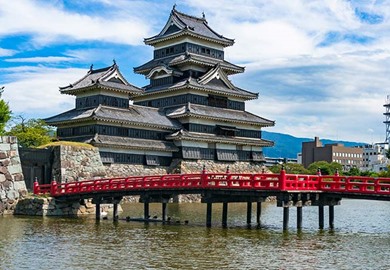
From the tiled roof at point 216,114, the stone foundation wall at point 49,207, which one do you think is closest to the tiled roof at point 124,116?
the tiled roof at point 216,114

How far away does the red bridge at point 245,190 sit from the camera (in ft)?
103

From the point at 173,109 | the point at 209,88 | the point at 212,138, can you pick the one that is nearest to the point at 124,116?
the point at 173,109

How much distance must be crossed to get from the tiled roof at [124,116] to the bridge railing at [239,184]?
15334 mm

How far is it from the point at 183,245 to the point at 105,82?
1372 inches

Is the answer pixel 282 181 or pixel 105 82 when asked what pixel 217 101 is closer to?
pixel 105 82

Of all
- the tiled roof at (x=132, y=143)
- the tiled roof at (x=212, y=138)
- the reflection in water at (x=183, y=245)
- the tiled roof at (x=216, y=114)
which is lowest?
the reflection in water at (x=183, y=245)

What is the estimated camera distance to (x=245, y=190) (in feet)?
106

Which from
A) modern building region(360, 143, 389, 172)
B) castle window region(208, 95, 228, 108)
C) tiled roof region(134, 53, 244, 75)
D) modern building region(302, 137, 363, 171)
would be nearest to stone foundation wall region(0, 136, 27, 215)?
tiled roof region(134, 53, 244, 75)

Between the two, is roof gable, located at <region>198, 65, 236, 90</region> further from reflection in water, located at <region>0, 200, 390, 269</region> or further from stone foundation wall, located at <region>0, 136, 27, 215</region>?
reflection in water, located at <region>0, 200, 390, 269</region>

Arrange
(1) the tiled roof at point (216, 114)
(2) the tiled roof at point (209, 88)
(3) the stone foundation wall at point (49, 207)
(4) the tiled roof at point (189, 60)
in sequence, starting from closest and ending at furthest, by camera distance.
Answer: (3) the stone foundation wall at point (49, 207) < (1) the tiled roof at point (216, 114) < (2) the tiled roof at point (209, 88) < (4) the tiled roof at point (189, 60)

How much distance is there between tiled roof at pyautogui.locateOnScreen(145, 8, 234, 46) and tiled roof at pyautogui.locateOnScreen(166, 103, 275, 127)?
345 inches

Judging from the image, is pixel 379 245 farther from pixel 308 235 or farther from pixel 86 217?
pixel 86 217

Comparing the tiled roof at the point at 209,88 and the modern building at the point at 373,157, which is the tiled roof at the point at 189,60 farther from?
the modern building at the point at 373,157

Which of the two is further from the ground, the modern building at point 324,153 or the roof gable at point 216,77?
the roof gable at point 216,77
